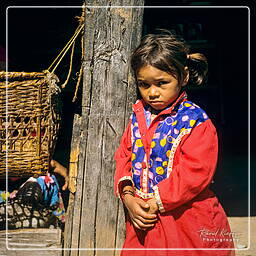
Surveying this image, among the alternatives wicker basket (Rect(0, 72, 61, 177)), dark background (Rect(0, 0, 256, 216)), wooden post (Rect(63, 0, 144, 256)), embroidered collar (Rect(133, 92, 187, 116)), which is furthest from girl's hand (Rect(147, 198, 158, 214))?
dark background (Rect(0, 0, 256, 216))

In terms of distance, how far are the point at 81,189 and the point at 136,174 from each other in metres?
0.60

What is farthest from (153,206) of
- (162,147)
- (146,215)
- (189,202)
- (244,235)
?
(244,235)

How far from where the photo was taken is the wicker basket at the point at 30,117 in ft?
8.66

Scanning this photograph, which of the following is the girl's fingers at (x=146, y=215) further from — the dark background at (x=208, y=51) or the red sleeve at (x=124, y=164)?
the dark background at (x=208, y=51)

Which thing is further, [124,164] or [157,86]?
[124,164]

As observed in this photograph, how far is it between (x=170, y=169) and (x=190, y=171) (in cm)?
15

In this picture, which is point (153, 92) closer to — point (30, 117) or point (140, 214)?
point (140, 214)

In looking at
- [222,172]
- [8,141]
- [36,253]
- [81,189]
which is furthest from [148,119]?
[222,172]

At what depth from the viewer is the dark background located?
646cm

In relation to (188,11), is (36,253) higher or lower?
lower

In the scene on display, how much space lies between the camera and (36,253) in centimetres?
314

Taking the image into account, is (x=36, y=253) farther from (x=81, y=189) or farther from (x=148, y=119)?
(x=148, y=119)

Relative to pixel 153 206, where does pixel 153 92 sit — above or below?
above

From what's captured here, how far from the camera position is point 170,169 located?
2352 mm
